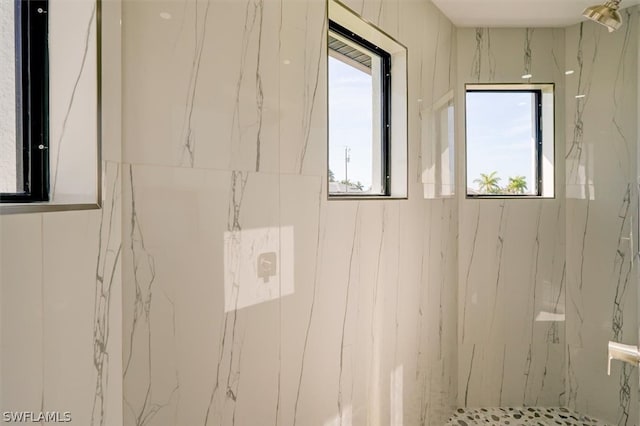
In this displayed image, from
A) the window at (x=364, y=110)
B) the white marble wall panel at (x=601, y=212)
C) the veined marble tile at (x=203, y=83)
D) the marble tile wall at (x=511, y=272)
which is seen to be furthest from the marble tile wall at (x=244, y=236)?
the white marble wall panel at (x=601, y=212)

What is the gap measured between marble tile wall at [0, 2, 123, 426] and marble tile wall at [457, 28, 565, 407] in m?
2.57

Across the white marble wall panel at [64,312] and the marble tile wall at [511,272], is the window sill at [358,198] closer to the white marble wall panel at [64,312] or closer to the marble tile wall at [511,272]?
the white marble wall panel at [64,312]

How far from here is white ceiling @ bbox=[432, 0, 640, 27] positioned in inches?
97.6

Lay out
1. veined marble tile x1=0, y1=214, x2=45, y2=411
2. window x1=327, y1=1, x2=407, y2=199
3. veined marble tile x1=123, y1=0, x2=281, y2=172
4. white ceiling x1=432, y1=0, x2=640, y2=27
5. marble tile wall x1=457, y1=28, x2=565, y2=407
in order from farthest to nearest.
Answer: marble tile wall x1=457, y1=28, x2=565, y2=407, white ceiling x1=432, y1=0, x2=640, y2=27, window x1=327, y1=1, x2=407, y2=199, veined marble tile x1=123, y1=0, x2=281, y2=172, veined marble tile x1=0, y1=214, x2=45, y2=411

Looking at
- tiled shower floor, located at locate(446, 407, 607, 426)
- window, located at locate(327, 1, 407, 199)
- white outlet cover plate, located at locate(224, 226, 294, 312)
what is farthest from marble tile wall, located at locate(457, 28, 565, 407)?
white outlet cover plate, located at locate(224, 226, 294, 312)

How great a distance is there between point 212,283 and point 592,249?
9.29 feet

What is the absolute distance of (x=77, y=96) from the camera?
0.87m

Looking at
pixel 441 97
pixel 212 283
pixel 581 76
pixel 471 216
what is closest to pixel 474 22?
pixel 441 97

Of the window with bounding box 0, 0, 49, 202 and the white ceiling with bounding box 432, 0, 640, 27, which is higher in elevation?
the white ceiling with bounding box 432, 0, 640, 27

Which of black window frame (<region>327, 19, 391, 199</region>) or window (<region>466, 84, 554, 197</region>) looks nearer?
black window frame (<region>327, 19, 391, 199</region>)

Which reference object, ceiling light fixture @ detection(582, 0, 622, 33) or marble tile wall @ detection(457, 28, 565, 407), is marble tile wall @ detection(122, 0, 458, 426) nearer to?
ceiling light fixture @ detection(582, 0, 622, 33)

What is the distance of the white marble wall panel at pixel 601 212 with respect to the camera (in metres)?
2.61

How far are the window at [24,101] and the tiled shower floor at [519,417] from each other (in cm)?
291

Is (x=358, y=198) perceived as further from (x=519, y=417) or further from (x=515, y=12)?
(x=519, y=417)
